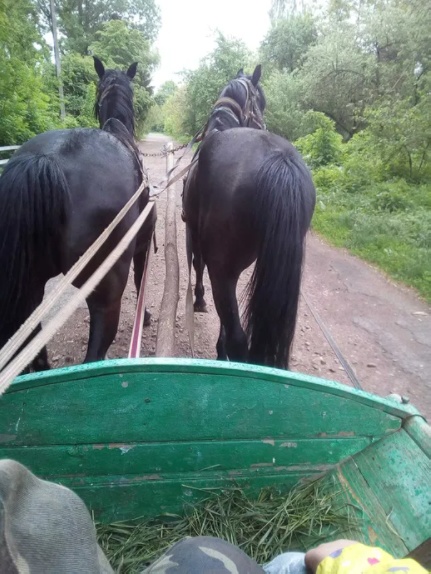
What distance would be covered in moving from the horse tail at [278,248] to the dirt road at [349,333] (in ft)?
4.35

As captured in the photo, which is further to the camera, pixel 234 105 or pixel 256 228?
pixel 234 105

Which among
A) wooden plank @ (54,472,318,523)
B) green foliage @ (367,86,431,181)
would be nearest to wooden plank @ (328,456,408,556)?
wooden plank @ (54,472,318,523)

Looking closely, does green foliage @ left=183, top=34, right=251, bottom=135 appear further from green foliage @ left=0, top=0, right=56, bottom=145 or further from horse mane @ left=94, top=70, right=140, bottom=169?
horse mane @ left=94, top=70, right=140, bottom=169

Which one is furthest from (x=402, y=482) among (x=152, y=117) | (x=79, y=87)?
(x=152, y=117)

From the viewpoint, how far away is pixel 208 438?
57.2 inches

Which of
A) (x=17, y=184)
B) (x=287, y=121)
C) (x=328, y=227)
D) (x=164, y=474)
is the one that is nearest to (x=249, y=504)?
(x=164, y=474)

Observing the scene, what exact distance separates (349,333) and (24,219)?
324 centimetres

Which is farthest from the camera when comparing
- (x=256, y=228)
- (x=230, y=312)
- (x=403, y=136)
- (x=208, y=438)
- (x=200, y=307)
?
(x=403, y=136)

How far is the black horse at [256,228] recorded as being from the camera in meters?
2.29

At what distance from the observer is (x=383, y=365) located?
147 inches

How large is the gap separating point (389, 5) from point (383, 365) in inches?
629

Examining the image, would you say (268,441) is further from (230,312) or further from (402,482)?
(230,312)

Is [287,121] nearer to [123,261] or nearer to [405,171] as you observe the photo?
[405,171]

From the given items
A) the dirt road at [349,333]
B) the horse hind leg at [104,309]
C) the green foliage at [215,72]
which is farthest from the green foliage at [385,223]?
the green foliage at [215,72]
